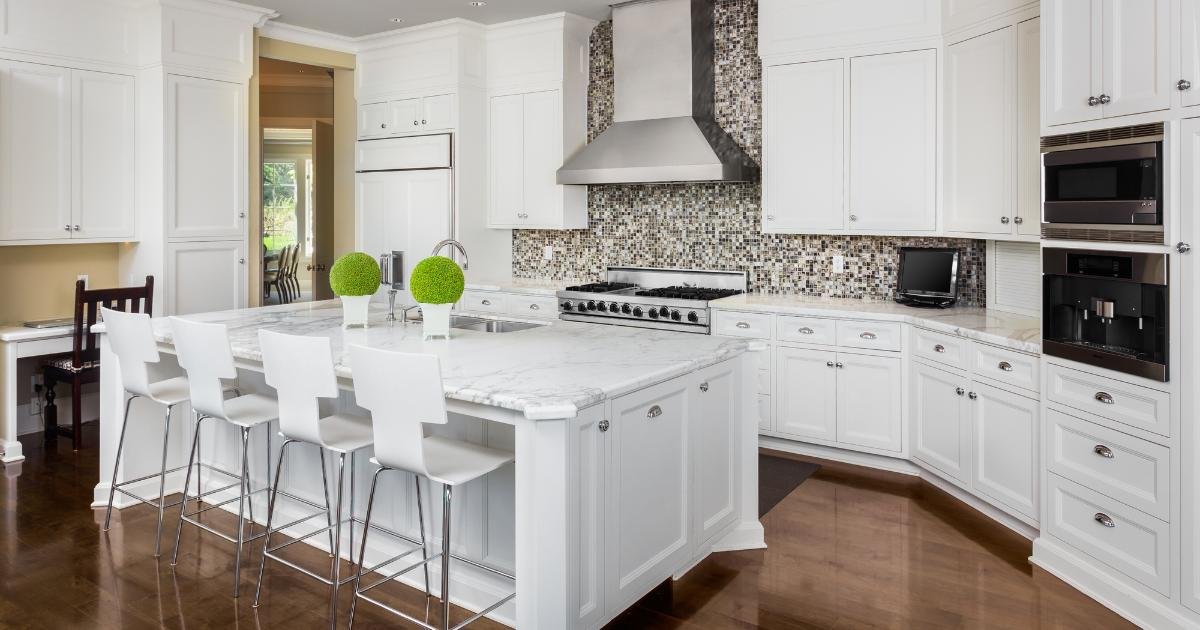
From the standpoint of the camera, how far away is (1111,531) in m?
2.84

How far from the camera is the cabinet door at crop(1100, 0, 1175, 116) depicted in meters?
2.54

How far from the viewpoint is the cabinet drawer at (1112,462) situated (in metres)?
2.64

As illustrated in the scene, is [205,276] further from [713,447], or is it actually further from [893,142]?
[893,142]

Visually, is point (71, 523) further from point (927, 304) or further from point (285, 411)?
point (927, 304)

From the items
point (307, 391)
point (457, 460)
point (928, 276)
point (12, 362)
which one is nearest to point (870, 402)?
point (928, 276)

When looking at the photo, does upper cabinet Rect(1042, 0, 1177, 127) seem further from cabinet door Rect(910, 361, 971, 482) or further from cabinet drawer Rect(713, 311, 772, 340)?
cabinet drawer Rect(713, 311, 772, 340)

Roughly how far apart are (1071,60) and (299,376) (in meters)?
2.90

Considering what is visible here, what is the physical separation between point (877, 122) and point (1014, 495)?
6.80 feet

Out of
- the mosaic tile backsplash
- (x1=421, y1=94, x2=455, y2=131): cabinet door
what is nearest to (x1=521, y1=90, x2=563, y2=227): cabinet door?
the mosaic tile backsplash

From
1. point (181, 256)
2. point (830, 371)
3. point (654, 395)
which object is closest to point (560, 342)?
point (654, 395)

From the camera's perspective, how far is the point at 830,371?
4.43 meters

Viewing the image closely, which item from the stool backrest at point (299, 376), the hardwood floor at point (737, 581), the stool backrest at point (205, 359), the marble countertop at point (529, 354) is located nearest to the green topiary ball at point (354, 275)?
the marble countertop at point (529, 354)

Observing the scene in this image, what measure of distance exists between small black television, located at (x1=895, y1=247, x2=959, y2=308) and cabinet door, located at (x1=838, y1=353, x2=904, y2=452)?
0.49m

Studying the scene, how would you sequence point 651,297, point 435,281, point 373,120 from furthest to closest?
point 373,120
point 651,297
point 435,281
